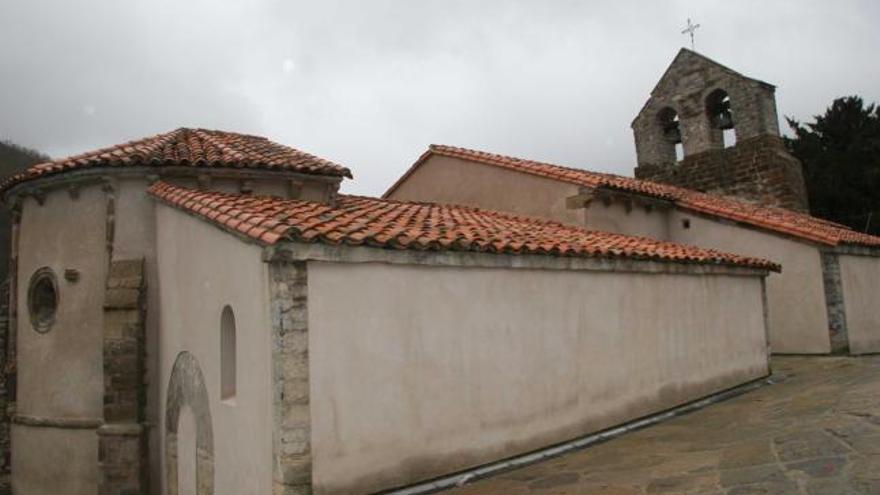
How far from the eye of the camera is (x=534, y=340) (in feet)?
25.2

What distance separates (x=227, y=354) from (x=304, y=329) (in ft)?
4.67

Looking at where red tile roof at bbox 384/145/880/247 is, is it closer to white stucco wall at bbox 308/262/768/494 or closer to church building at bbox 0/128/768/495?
church building at bbox 0/128/768/495

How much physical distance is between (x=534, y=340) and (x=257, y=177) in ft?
16.1

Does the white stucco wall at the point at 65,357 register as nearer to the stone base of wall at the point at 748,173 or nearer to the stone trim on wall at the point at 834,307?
the stone trim on wall at the point at 834,307

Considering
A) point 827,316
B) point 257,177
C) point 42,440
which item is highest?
point 257,177

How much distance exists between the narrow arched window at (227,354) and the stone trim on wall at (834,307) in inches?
482

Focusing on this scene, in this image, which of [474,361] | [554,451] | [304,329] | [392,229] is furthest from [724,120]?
[304,329]

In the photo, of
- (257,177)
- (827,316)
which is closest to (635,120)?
(827,316)

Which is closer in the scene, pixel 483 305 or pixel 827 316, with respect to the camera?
pixel 483 305

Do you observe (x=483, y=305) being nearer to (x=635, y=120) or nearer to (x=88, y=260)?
(x=88, y=260)

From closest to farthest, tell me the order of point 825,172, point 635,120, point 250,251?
point 250,251, point 635,120, point 825,172

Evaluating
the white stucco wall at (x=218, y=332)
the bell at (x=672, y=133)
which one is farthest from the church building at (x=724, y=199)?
the white stucco wall at (x=218, y=332)

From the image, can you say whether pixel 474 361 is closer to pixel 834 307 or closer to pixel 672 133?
pixel 834 307

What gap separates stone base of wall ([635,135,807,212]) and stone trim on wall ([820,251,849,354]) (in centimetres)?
516
